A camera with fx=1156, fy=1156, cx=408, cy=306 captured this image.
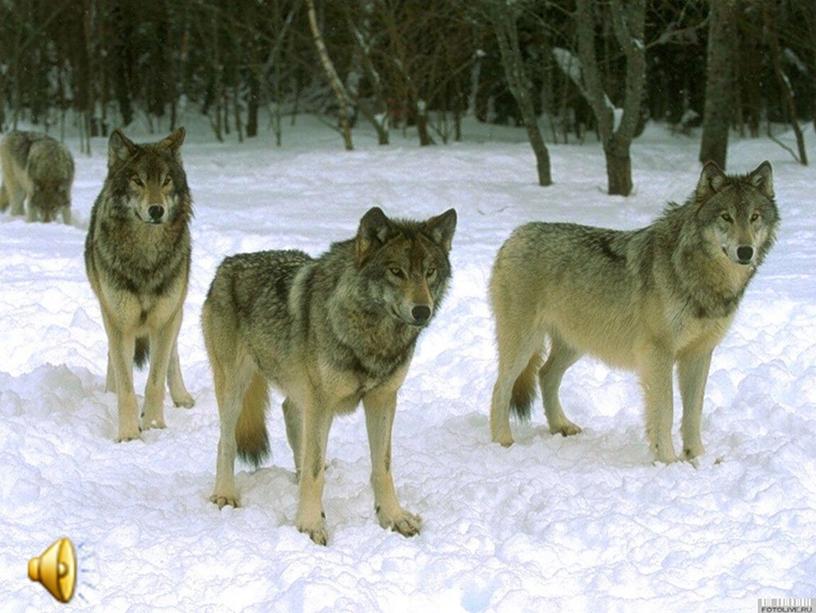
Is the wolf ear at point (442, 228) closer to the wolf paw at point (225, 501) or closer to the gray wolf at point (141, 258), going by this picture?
the wolf paw at point (225, 501)

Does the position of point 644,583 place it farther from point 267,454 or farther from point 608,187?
point 608,187

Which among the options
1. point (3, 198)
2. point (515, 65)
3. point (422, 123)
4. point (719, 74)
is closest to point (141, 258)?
point (3, 198)

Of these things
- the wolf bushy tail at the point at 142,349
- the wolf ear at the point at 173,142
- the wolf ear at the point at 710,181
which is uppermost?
the wolf ear at the point at 173,142

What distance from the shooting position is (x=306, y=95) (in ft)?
99.0

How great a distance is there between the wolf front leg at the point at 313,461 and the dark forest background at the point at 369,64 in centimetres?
1608

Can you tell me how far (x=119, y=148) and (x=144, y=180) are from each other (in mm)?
279

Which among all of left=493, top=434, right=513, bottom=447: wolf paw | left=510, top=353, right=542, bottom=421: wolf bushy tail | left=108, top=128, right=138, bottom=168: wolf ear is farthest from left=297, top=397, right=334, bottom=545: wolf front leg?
left=108, top=128, right=138, bottom=168: wolf ear

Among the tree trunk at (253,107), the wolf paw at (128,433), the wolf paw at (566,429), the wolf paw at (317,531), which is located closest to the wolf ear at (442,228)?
the wolf paw at (317,531)

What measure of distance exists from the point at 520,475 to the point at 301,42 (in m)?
22.1

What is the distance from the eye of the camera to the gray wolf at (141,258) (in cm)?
743

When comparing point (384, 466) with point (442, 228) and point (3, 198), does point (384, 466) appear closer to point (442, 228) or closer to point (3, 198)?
point (442, 228)

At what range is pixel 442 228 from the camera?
5.45 meters

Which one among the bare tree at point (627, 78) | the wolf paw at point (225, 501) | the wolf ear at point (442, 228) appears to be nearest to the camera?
the wolf ear at point (442, 228)

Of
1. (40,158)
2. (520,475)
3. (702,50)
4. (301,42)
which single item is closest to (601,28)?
(702,50)
